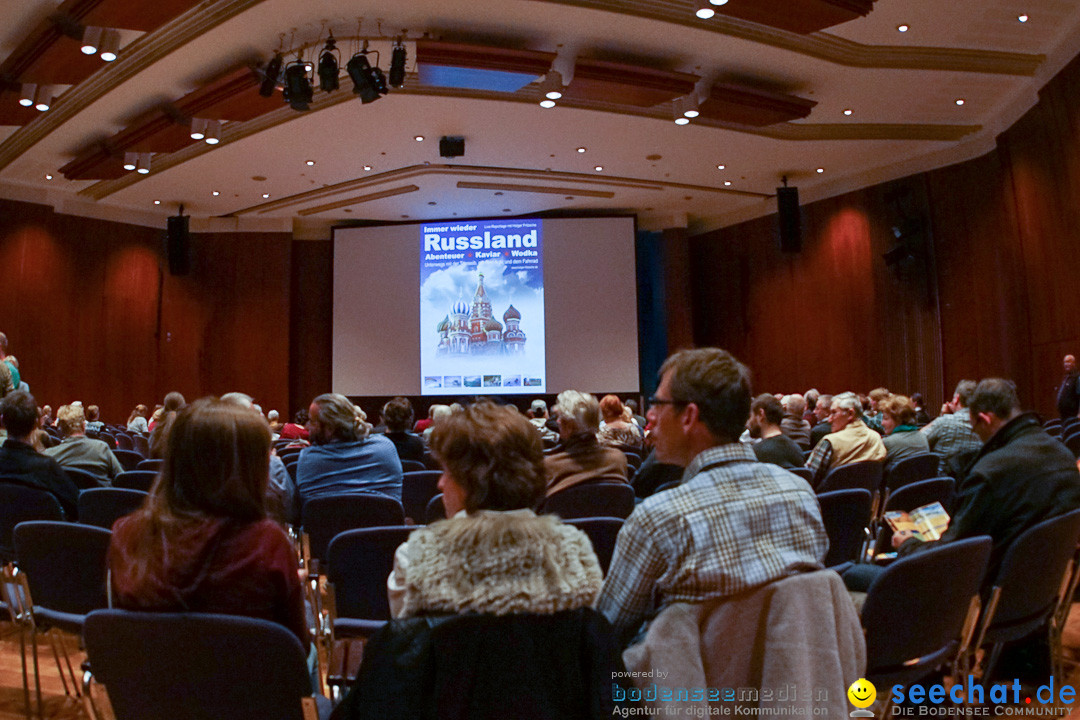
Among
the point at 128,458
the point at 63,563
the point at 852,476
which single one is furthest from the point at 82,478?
the point at 852,476

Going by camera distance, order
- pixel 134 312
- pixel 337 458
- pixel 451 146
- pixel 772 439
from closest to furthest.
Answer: pixel 337 458, pixel 772 439, pixel 451 146, pixel 134 312

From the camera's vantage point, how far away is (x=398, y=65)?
310 inches

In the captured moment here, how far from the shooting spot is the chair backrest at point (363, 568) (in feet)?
8.11

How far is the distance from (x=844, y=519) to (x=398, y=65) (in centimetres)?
657

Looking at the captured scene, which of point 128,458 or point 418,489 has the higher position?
point 128,458

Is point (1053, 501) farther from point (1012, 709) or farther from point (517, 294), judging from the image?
point (517, 294)

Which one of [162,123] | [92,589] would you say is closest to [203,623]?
Answer: [92,589]

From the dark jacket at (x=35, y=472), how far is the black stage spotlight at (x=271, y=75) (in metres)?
5.75

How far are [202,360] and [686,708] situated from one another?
15160 millimetres

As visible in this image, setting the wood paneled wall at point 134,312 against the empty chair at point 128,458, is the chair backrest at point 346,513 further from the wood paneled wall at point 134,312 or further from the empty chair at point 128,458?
the wood paneled wall at point 134,312

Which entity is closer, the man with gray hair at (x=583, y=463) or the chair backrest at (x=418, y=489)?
the man with gray hair at (x=583, y=463)

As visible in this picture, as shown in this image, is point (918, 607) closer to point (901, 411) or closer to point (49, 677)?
point (49, 677)

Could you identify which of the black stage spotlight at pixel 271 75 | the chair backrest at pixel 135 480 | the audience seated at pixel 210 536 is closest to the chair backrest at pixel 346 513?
the chair backrest at pixel 135 480

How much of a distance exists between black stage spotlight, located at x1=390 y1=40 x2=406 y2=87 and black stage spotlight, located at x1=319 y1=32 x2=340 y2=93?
55 cm
